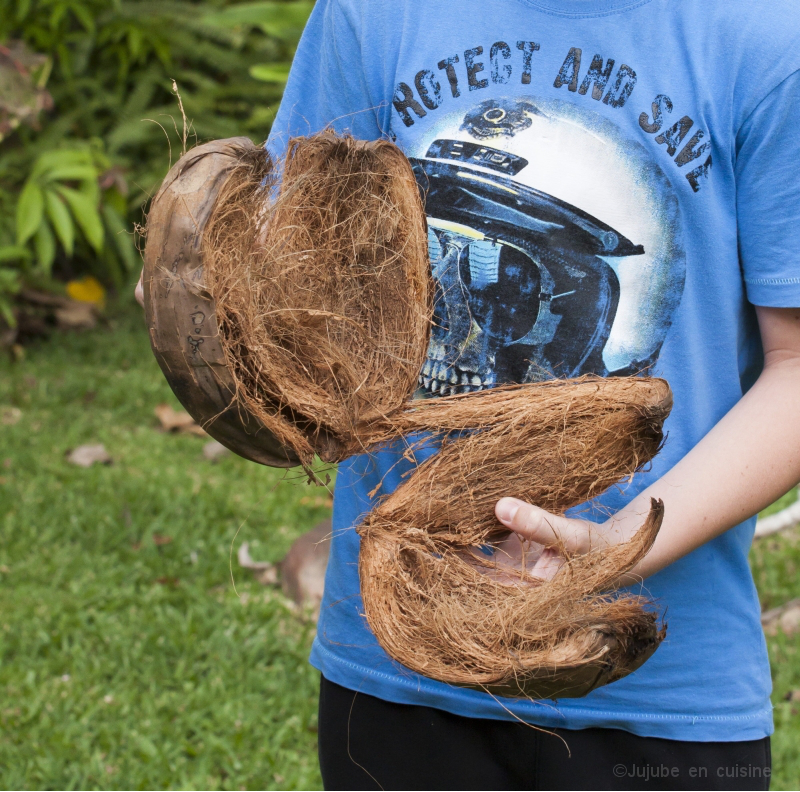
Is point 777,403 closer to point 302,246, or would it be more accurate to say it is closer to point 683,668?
point 683,668

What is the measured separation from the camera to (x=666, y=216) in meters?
1.17

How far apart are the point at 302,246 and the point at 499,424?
0.36 meters

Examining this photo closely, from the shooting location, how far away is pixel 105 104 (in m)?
5.47

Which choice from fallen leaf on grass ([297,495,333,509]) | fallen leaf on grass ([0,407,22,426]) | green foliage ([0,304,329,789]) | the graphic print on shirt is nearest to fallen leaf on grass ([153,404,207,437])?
green foliage ([0,304,329,789])

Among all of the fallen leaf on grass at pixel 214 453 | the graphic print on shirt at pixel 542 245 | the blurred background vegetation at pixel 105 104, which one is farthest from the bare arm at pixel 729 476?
the blurred background vegetation at pixel 105 104

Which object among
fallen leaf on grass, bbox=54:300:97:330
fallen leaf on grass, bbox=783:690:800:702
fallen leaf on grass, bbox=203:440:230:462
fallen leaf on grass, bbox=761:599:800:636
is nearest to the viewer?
fallen leaf on grass, bbox=783:690:800:702

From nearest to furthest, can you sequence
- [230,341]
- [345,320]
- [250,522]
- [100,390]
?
1. [230,341]
2. [345,320]
3. [250,522]
4. [100,390]

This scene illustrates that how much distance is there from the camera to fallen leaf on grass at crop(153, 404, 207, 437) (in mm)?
4410

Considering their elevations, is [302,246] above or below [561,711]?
above

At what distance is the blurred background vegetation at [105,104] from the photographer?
444cm

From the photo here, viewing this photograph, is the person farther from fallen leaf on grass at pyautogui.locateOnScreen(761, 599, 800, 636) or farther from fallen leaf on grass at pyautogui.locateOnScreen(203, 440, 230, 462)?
fallen leaf on grass at pyautogui.locateOnScreen(203, 440, 230, 462)

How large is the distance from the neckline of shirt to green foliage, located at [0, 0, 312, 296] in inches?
136

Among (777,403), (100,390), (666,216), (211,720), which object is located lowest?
(100,390)

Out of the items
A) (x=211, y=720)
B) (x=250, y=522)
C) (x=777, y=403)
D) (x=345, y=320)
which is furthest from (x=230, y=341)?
(x=250, y=522)
